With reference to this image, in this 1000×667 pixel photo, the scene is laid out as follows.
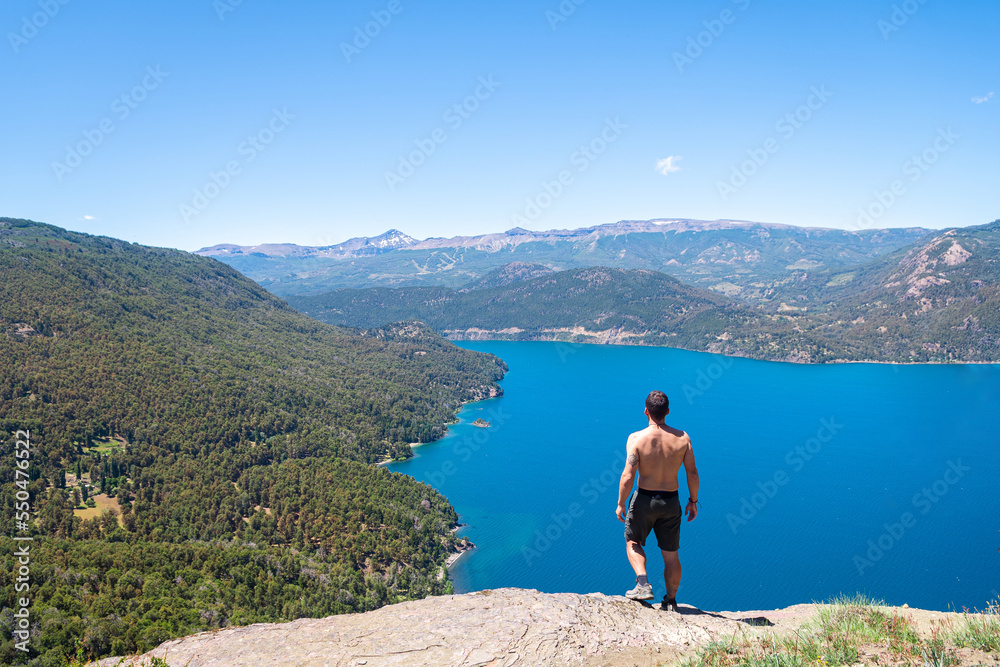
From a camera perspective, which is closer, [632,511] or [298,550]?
[632,511]

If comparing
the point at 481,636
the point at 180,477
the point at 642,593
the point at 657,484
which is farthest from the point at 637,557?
the point at 180,477

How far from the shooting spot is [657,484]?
1202 cm

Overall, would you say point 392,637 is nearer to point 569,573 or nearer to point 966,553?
point 569,573

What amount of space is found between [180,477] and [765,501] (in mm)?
111039

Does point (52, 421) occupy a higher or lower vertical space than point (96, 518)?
higher

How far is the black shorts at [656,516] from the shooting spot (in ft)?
39.9

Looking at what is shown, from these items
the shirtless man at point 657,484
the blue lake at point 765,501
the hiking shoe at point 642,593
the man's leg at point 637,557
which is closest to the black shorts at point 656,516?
the shirtless man at point 657,484

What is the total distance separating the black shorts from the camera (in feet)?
39.9

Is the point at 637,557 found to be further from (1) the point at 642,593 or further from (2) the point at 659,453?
(2) the point at 659,453

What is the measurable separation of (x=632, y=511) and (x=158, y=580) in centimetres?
6607

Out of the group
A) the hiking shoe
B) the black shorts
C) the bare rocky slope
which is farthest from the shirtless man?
the bare rocky slope

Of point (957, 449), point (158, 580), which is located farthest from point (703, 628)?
point (957, 449)

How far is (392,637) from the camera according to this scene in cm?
1292

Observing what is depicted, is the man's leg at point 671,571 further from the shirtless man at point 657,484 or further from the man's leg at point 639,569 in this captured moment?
the man's leg at point 639,569
